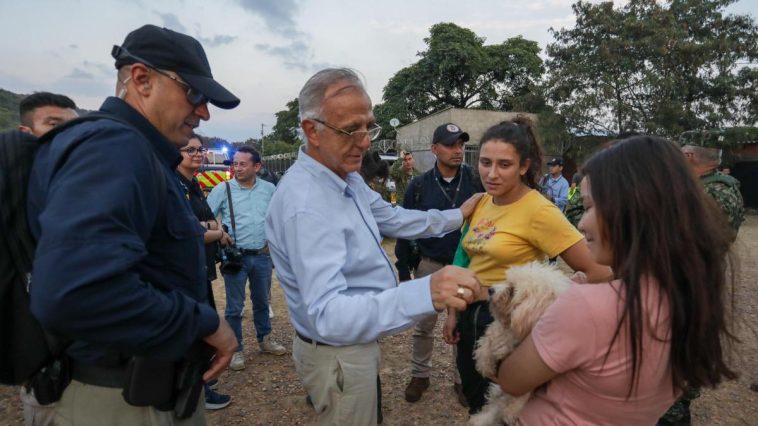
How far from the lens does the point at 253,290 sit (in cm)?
500

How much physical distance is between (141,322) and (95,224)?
298mm

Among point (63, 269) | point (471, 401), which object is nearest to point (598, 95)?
point (471, 401)

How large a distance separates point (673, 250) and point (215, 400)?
4049 millimetres

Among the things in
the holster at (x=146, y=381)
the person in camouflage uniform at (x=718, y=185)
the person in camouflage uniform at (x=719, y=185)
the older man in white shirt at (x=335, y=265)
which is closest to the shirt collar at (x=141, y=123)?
the older man in white shirt at (x=335, y=265)

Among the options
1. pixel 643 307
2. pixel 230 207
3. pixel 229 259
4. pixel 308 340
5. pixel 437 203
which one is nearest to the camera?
pixel 643 307

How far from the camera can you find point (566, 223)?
2.31 m

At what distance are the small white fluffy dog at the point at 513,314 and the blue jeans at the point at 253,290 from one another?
357 centimetres

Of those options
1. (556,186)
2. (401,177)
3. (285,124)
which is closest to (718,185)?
(556,186)

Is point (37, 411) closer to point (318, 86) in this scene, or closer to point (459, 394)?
point (318, 86)

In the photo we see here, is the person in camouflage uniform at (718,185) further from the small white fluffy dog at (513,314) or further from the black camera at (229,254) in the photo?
the black camera at (229,254)

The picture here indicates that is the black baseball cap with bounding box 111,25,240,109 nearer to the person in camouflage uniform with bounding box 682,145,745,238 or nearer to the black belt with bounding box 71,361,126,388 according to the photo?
the black belt with bounding box 71,361,126,388

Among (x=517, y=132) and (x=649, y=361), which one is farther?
(x=517, y=132)

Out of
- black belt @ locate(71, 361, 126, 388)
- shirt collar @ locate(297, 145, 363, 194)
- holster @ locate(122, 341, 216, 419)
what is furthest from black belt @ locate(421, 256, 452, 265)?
black belt @ locate(71, 361, 126, 388)

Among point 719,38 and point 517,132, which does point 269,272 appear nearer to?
point 517,132
